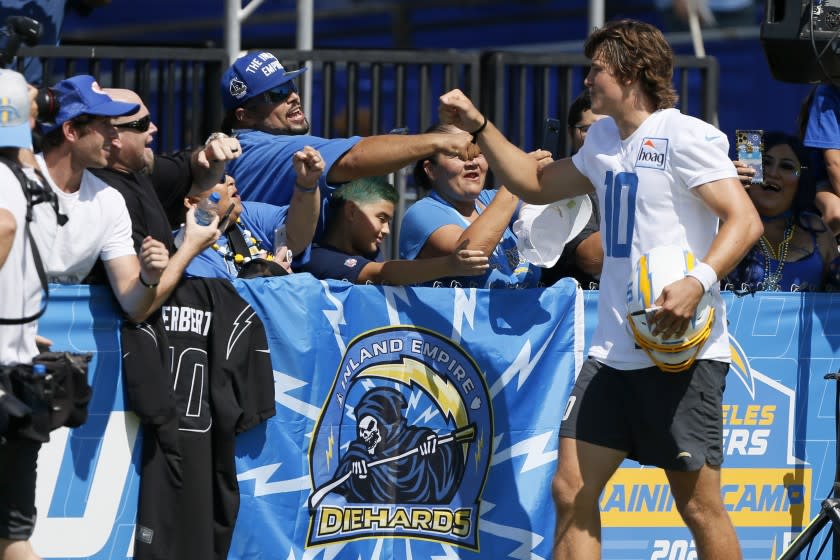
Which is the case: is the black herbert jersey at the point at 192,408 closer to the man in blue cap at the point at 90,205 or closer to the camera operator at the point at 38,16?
the man in blue cap at the point at 90,205

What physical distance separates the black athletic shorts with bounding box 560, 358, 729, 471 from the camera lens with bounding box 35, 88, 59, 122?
2.04 m

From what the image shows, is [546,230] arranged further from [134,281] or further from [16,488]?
[16,488]

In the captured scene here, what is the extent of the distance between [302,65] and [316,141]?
192 cm

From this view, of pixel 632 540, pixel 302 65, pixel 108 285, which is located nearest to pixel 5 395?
pixel 108 285

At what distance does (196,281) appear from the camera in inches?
207

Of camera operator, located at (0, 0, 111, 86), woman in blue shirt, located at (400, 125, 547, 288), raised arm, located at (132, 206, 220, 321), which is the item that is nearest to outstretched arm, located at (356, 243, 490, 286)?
woman in blue shirt, located at (400, 125, 547, 288)

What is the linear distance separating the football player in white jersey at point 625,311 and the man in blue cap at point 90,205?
61.4 inches

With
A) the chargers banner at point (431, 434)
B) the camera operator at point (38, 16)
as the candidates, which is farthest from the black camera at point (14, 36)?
the camera operator at point (38, 16)

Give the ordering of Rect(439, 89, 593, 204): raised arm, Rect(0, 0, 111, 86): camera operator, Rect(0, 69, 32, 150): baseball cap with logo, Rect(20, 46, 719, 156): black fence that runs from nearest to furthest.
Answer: Rect(0, 69, 32, 150): baseball cap with logo < Rect(439, 89, 593, 204): raised arm < Rect(0, 0, 111, 86): camera operator < Rect(20, 46, 719, 156): black fence

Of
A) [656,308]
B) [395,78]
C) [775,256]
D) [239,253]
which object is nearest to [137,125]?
[239,253]

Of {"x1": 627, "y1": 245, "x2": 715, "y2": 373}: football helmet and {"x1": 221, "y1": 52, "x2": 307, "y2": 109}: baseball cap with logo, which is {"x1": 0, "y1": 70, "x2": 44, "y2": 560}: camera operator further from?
{"x1": 627, "y1": 245, "x2": 715, "y2": 373}: football helmet

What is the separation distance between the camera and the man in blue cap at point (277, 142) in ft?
18.5

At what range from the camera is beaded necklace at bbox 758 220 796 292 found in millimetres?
6066

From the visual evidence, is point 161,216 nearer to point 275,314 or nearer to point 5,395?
point 275,314
